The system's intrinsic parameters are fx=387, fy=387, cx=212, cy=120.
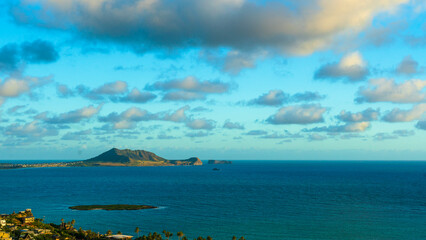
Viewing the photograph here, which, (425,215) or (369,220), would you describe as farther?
(425,215)

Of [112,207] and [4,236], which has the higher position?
[4,236]

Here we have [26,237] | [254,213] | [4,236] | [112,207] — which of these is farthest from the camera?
[112,207]

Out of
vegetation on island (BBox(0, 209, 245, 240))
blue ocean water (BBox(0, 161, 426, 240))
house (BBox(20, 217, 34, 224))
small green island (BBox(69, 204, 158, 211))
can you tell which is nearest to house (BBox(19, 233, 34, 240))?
vegetation on island (BBox(0, 209, 245, 240))

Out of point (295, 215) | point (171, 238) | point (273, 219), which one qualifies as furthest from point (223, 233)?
point (295, 215)

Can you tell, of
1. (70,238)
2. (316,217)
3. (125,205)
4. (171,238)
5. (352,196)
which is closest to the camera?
(70,238)

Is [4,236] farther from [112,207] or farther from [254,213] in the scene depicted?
[254,213]

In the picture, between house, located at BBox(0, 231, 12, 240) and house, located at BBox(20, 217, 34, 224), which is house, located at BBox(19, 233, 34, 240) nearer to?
house, located at BBox(0, 231, 12, 240)

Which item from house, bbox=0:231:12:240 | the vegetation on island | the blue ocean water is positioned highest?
house, bbox=0:231:12:240

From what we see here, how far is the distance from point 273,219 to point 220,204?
37.4 m

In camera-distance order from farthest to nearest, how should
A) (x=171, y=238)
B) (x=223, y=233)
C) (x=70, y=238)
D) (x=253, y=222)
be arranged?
(x=253, y=222)
(x=223, y=233)
(x=171, y=238)
(x=70, y=238)

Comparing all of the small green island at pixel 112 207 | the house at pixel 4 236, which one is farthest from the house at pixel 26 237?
the small green island at pixel 112 207

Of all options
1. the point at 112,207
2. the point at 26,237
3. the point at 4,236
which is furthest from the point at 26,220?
the point at 112,207

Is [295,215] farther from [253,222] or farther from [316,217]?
[253,222]

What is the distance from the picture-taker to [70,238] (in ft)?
267
